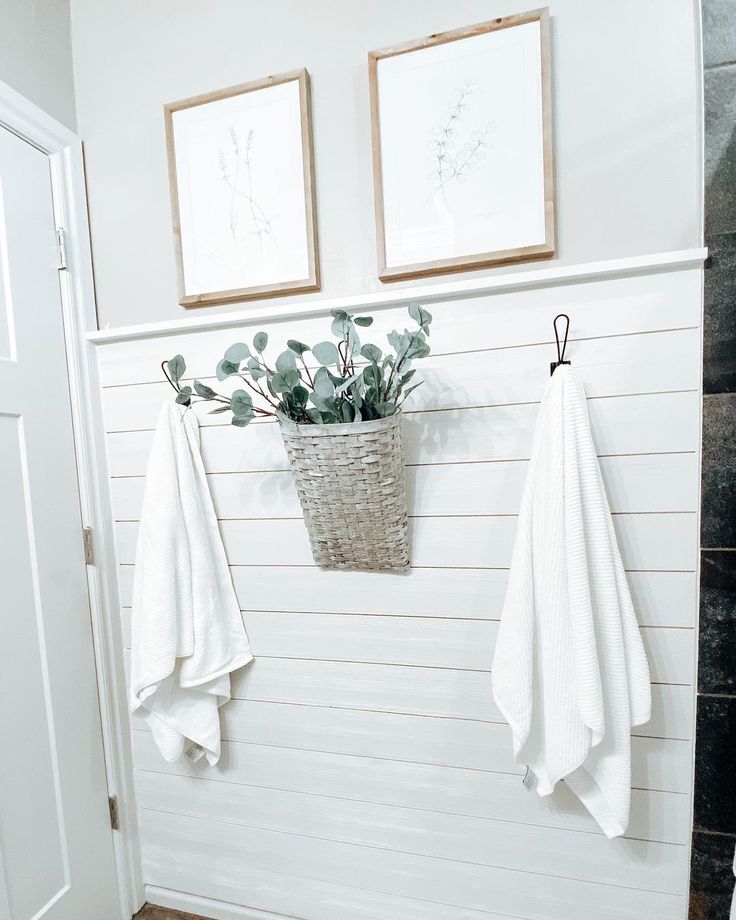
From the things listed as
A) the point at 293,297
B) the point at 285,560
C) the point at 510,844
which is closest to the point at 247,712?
the point at 285,560

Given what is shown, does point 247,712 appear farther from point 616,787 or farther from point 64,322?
point 64,322

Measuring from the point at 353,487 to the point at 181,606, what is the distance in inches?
19.1

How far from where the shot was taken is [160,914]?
1.36 meters

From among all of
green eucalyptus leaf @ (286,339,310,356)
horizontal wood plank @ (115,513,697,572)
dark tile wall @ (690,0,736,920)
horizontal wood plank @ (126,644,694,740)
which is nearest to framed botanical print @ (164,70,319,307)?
green eucalyptus leaf @ (286,339,310,356)

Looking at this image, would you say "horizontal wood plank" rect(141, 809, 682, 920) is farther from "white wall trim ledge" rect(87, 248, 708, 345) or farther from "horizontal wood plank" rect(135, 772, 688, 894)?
"white wall trim ledge" rect(87, 248, 708, 345)

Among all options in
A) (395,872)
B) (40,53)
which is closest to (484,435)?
(395,872)

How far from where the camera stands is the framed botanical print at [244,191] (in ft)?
3.67

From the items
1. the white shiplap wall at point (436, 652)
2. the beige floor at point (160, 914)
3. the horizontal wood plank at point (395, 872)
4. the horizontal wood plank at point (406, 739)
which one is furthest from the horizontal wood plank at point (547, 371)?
the beige floor at point (160, 914)

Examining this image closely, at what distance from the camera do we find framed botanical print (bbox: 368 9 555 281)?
993 millimetres

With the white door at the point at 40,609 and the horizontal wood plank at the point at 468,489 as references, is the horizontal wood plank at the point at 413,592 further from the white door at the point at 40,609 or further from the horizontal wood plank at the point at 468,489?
the white door at the point at 40,609

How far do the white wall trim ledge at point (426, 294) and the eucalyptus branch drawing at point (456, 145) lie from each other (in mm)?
197

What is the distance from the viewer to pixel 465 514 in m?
1.10

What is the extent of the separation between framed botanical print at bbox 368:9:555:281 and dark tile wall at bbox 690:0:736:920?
0.27 m

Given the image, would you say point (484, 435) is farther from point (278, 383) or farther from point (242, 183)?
point (242, 183)
